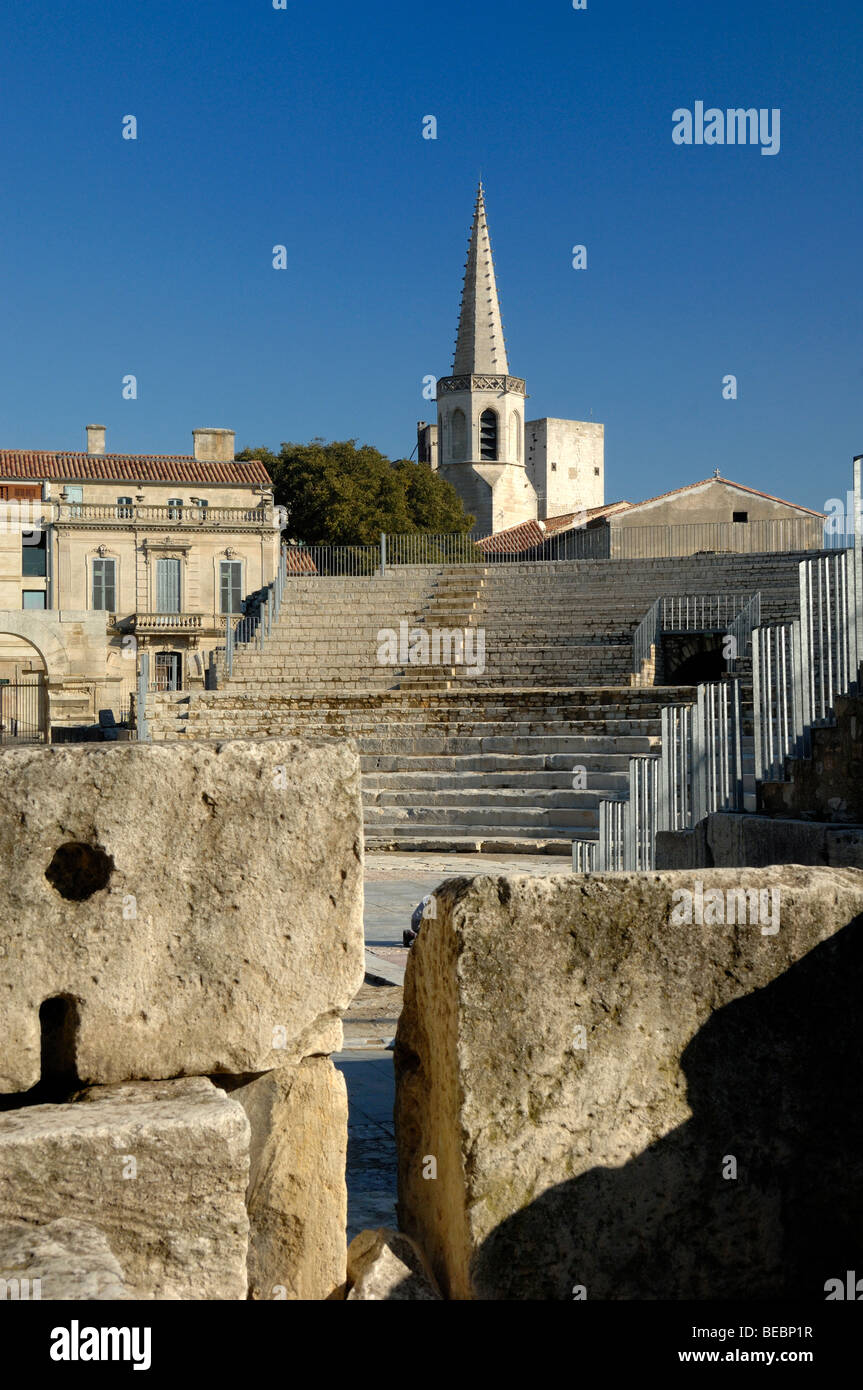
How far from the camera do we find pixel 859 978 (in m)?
2.88

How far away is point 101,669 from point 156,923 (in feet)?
89.4

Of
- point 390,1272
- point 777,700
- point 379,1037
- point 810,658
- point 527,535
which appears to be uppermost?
point 527,535

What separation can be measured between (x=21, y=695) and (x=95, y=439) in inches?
765

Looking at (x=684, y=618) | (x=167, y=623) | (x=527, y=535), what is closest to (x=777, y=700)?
(x=684, y=618)

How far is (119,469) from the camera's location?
5231 cm

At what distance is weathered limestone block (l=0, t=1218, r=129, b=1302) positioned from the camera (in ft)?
6.72

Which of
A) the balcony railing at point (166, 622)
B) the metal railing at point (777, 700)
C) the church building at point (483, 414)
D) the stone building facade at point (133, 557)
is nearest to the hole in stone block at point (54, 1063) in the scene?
the metal railing at point (777, 700)

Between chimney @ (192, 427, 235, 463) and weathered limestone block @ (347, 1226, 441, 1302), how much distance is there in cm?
5469

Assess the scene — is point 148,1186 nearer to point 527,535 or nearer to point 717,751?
point 717,751

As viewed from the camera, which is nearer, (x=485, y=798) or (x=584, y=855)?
(x=584, y=855)

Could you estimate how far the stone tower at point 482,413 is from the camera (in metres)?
80.7

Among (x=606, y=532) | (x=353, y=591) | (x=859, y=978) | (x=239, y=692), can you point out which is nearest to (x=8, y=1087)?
(x=859, y=978)

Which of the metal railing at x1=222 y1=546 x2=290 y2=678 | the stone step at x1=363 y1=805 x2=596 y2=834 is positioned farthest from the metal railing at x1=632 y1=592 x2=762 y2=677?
the metal railing at x1=222 y1=546 x2=290 y2=678

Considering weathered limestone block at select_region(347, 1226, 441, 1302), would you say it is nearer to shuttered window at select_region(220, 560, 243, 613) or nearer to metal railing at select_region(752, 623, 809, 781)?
metal railing at select_region(752, 623, 809, 781)
